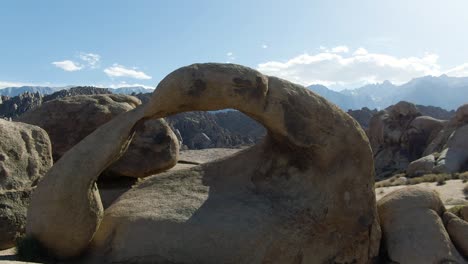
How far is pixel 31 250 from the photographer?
5.47 metres

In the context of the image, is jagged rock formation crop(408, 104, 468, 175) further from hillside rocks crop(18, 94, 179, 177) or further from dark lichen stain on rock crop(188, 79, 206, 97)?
dark lichen stain on rock crop(188, 79, 206, 97)

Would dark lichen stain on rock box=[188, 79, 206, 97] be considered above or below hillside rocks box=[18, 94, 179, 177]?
above

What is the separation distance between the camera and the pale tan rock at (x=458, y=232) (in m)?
7.22

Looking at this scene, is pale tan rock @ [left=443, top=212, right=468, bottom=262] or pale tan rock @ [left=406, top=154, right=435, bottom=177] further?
pale tan rock @ [left=406, top=154, right=435, bottom=177]

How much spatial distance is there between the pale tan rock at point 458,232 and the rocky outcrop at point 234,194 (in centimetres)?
135

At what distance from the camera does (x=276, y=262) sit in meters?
5.97

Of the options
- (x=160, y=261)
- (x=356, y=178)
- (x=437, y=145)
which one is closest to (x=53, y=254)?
(x=160, y=261)

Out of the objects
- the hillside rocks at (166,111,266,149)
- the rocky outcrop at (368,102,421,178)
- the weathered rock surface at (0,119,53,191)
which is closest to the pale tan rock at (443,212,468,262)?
the weathered rock surface at (0,119,53,191)

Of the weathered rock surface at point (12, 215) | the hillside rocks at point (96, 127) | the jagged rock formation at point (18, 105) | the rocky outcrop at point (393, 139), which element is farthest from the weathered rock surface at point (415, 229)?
the jagged rock formation at point (18, 105)

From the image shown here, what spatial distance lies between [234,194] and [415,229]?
9.69 ft

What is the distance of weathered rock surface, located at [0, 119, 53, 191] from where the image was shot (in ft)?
20.5

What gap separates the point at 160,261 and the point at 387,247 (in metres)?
3.80

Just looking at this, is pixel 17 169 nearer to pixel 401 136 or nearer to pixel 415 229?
pixel 415 229

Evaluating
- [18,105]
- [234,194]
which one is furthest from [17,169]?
[18,105]
